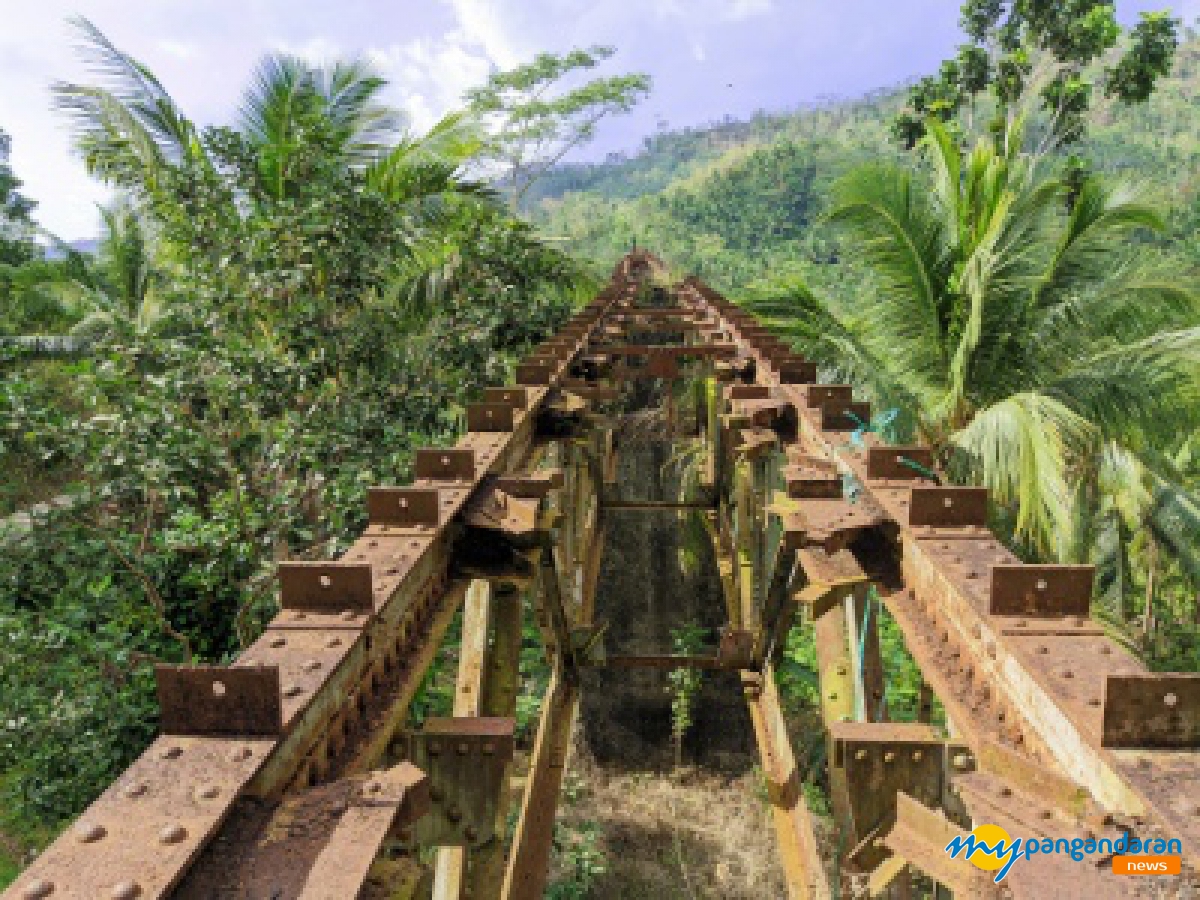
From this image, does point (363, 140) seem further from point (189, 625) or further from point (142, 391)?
point (189, 625)

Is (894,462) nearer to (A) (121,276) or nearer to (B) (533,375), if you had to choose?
(B) (533,375)

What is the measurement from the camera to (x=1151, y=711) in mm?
1419

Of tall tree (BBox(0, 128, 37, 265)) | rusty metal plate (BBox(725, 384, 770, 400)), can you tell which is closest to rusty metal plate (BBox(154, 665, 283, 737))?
rusty metal plate (BBox(725, 384, 770, 400))

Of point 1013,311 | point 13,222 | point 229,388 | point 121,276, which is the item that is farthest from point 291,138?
point 13,222

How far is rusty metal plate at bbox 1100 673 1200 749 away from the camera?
141cm

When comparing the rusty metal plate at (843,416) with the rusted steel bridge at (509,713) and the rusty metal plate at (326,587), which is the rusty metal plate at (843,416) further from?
the rusty metal plate at (326,587)

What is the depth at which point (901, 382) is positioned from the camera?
7.91 m

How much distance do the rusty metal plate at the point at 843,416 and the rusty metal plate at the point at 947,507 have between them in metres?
1.19

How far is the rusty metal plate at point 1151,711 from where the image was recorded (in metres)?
1.41

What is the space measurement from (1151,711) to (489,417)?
2594mm

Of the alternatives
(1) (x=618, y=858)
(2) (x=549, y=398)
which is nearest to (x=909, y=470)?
(2) (x=549, y=398)

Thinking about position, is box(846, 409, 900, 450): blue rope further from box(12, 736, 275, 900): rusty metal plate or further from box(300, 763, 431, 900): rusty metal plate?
box(12, 736, 275, 900): rusty metal plate

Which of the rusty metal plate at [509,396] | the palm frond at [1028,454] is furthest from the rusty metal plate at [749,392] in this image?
the palm frond at [1028,454]

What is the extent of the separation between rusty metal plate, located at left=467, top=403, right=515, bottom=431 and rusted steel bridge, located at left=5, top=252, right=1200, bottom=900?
0.01 m
